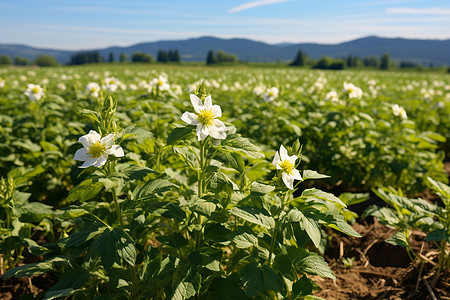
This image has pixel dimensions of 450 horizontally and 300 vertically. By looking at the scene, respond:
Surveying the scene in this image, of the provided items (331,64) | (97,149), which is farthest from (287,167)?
(331,64)

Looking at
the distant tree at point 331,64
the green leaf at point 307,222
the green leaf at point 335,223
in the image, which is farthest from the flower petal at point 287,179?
the distant tree at point 331,64

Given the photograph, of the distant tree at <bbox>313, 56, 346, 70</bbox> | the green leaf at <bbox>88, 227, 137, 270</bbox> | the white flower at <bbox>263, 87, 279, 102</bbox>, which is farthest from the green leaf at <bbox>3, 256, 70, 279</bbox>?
the distant tree at <bbox>313, 56, 346, 70</bbox>

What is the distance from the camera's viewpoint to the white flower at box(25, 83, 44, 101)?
4605 millimetres

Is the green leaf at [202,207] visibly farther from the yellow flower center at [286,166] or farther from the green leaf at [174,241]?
the yellow flower center at [286,166]

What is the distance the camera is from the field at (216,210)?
6.10 feet

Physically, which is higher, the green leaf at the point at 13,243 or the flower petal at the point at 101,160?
the flower petal at the point at 101,160

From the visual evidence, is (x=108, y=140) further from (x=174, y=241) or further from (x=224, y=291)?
(x=224, y=291)

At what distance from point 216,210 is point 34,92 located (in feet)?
13.0

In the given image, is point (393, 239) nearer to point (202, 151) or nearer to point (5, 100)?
point (202, 151)

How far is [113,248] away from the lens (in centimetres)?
176

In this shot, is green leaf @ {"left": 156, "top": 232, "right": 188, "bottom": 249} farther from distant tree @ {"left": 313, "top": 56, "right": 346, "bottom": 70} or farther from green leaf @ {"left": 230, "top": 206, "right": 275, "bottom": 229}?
distant tree @ {"left": 313, "top": 56, "right": 346, "bottom": 70}

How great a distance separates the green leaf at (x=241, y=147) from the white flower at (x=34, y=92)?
12.4ft

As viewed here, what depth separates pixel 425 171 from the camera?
15.8 ft

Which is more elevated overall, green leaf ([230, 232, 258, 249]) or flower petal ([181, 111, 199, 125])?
flower petal ([181, 111, 199, 125])
